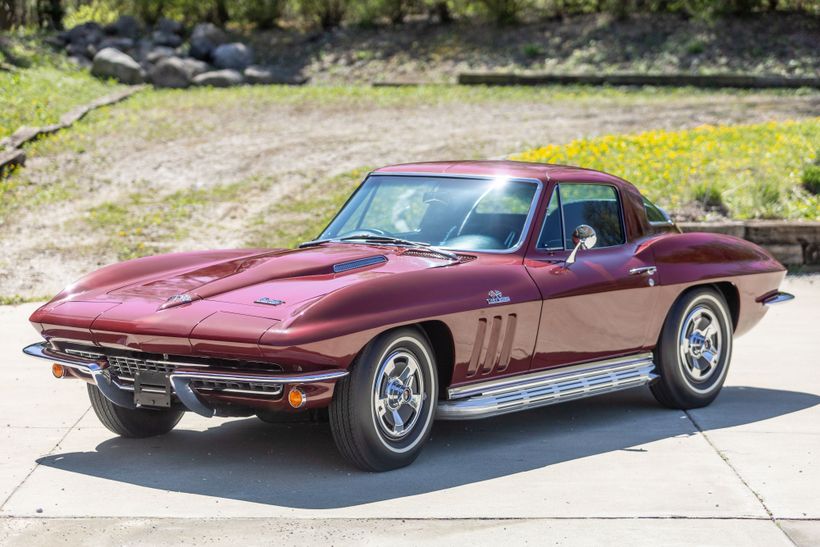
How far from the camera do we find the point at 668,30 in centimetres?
2667

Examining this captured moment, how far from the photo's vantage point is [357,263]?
672cm

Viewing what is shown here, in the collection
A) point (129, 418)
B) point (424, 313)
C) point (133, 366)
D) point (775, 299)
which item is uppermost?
point (424, 313)

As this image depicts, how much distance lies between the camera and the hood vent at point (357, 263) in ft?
21.8

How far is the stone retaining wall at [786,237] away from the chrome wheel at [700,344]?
494 cm

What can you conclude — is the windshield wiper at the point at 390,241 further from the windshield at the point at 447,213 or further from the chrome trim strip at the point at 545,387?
the chrome trim strip at the point at 545,387

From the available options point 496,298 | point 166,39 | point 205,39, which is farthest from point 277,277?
point 166,39

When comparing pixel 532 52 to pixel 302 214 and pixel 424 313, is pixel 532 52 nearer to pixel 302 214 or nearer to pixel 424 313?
pixel 302 214

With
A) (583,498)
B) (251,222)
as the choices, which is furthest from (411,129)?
(583,498)

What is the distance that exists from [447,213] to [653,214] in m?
1.64

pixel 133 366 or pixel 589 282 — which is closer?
pixel 133 366

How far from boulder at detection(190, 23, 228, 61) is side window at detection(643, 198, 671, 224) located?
19852mm

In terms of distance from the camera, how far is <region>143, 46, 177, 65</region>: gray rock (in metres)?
26.0

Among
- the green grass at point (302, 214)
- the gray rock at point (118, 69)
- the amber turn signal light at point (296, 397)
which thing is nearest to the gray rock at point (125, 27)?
the gray rock at point (118, 69)

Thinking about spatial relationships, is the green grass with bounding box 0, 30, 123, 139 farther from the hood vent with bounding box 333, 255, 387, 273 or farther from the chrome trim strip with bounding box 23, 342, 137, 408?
the hood vent with bounding box 333, 255, 387, 273
